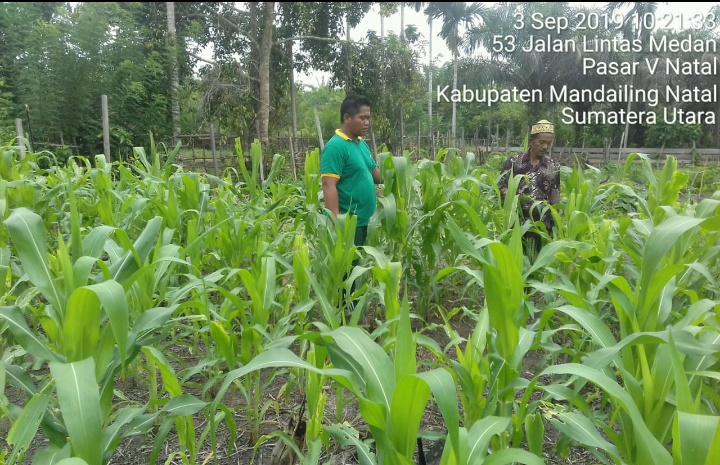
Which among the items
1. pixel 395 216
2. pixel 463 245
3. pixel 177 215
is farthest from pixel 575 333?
pixel 177 215

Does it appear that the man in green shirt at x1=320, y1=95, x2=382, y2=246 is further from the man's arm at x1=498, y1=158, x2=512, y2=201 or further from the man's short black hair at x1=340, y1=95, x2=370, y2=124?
the man's arm at x1=498, y1=158, x2=512, y2=201

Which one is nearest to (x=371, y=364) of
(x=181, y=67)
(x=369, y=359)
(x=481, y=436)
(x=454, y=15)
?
(x=369, y=359)

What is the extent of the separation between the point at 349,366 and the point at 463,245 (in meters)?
0.73

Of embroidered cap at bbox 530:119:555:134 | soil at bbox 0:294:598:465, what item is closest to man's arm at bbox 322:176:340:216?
soil at bbox 0:294:598:465

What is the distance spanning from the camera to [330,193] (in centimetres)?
268

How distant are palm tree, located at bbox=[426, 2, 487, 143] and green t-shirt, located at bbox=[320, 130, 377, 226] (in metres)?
22.1

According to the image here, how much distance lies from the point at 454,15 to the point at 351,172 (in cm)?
2356

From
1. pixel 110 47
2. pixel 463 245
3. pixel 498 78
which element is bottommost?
pixel 463 245

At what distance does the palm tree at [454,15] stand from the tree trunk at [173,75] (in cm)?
1549

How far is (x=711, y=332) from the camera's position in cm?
114

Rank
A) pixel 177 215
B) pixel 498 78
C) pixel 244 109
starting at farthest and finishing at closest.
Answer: pixel 498 78 < pixel 244 109 < pixel 177 215

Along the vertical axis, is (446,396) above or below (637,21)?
below

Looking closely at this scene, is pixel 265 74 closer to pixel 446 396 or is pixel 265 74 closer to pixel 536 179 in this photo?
pixel 536 179

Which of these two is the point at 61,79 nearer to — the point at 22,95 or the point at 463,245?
the point at 22,95
